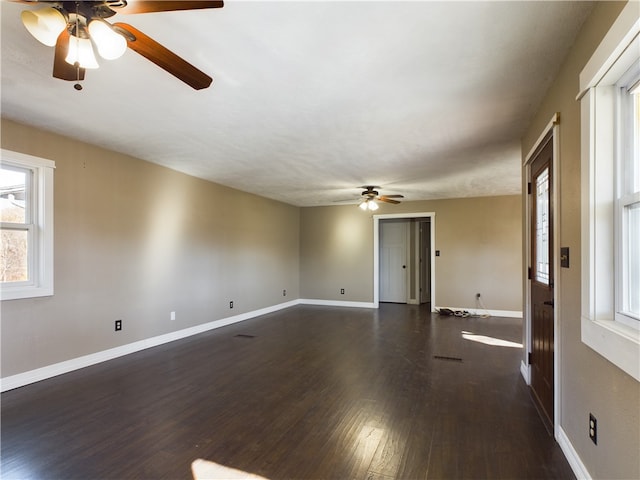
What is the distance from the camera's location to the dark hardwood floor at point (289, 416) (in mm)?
1978

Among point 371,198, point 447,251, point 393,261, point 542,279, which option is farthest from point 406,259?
point 542,279

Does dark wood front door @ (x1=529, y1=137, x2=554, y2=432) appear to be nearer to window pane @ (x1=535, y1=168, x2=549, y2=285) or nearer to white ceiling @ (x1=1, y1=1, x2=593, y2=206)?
window pane @ (x1=535, y1=168, x2=549, y2=285)

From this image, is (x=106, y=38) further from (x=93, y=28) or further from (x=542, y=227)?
(x=542, y=227)

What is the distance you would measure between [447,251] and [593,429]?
5.66 metres

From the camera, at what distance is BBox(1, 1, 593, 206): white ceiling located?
5.58 ft

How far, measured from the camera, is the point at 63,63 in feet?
5.67

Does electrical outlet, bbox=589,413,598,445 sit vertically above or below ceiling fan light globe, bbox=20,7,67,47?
below

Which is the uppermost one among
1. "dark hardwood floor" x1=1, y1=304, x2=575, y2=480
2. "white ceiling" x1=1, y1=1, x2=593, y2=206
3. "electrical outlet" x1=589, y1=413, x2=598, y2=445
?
"white ceiling" x1=1, y1=1, x2=593, y2=206

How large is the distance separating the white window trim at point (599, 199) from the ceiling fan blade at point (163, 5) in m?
1.70

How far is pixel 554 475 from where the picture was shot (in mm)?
1875

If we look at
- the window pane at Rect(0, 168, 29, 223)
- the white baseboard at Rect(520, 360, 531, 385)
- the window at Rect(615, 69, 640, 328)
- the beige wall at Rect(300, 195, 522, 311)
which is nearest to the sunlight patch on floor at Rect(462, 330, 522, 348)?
the white baseboard at Rect(520, 360, 531, 385)

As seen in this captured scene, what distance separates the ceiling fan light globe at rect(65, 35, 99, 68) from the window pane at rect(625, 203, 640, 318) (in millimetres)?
2609

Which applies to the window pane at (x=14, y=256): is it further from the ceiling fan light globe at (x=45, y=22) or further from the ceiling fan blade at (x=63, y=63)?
the ceiling fan light globe at (x=45, y=22)

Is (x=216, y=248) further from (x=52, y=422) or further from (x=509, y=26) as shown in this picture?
(x=509, y=26)
